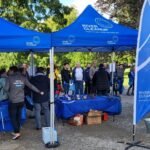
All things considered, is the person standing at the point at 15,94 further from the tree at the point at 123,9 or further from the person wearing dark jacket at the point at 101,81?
the tree at the point at 123,9

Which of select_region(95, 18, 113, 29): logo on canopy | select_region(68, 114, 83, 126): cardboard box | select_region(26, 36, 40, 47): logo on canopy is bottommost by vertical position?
select_region(68, 114, 83, 126): cardboard box

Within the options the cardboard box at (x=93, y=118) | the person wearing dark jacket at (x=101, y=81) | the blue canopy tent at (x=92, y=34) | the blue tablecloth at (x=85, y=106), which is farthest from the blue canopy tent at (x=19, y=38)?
the person wearing dark jacket at (x=101, y=81)

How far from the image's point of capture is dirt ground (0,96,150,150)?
965 cm

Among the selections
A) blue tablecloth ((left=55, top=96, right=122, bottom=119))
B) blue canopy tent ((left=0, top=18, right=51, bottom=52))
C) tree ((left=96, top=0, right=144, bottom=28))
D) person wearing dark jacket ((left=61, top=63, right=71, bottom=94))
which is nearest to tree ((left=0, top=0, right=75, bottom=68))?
person wearing dark jacket ((left=61, top=63, right=71, bottom=94))

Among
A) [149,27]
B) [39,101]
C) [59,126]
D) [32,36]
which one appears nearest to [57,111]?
[59,126]

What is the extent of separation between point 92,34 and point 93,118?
9.21 ft

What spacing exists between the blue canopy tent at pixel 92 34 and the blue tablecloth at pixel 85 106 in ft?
6.35

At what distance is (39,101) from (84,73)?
10.8 m

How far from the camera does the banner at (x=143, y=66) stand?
8.98 meters

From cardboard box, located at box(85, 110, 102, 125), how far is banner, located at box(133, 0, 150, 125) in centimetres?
339

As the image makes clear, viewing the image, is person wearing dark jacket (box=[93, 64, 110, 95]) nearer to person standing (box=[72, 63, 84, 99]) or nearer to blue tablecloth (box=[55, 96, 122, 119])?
blue tablecloth (box=[55, 96, 122, 119])

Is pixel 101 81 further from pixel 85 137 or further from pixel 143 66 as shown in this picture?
pixel 143 66

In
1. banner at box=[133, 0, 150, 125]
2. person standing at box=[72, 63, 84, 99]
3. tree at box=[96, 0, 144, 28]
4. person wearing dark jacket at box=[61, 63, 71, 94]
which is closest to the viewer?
banner at box=[133, 0, 150, 125]

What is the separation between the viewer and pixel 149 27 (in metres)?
9.09
